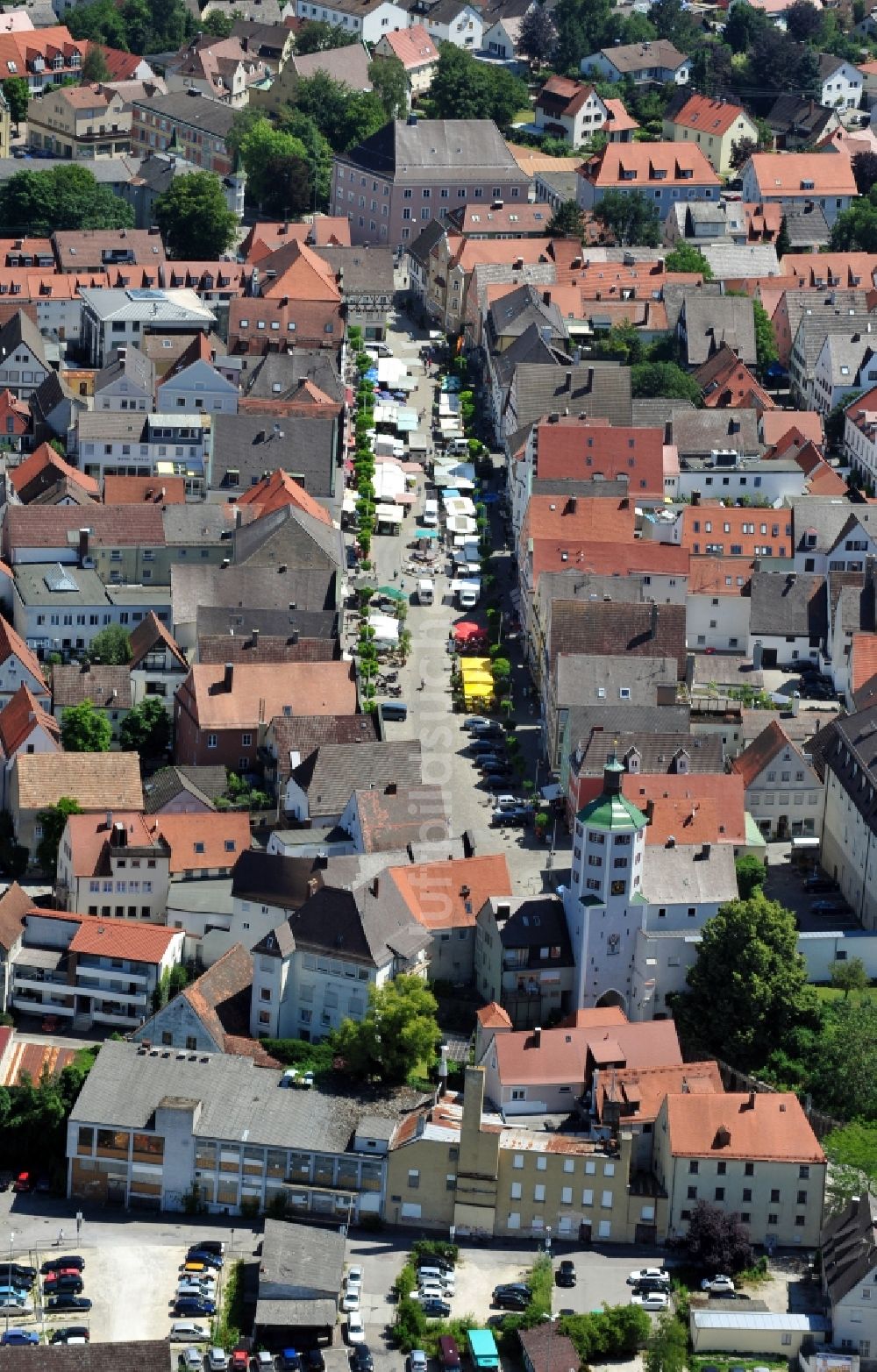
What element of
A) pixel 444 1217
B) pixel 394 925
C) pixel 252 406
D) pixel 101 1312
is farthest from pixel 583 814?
pixel 252 406

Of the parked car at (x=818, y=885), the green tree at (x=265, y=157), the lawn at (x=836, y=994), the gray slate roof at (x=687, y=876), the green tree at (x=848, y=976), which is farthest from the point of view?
the green tree at (x=265, y=157)

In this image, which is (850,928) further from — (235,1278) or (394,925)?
(235,1278)

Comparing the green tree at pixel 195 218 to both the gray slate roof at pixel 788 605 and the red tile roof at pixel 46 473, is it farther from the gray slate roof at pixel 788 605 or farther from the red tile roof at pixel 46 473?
the gray slate roof at pixel 788 605

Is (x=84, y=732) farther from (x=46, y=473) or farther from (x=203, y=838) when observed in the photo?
(x=46, y=473)

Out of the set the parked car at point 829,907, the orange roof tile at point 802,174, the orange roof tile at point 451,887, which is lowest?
the orange roof tile at point 802,174

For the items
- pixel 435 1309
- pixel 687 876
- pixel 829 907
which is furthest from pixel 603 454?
pixel 435 1309

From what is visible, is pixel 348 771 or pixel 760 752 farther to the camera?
pixel 760 752

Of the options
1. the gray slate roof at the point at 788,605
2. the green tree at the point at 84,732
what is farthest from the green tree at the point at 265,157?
the green tree at the point at 84,732
